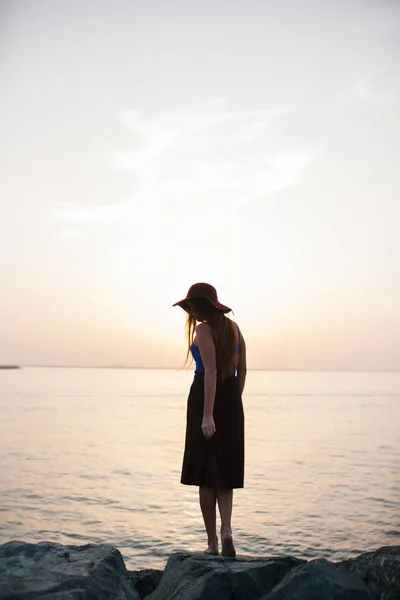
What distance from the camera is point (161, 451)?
83.5 ft

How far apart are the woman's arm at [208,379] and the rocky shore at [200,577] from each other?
3.70 feet

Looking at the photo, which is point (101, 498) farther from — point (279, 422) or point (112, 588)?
point (279, 422)

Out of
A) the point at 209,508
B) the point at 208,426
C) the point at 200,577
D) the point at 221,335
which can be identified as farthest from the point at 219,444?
the point at 200,577

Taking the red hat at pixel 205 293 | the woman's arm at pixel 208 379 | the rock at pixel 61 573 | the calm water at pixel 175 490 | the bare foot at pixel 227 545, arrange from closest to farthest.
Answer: the rock at pixel 61 573 < the bare foot at pixel 227 545 < the woman's arm at pixel 208 379 < the red hat at pixel 205 293 < the calm water at pixel 175 490

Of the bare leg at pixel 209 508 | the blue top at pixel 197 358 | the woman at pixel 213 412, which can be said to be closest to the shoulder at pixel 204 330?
the woman at pixel 213 412

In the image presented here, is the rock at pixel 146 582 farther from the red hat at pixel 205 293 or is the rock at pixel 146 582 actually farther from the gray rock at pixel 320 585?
the red hat at pixel 205 293

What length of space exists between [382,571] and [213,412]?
1.97 meters

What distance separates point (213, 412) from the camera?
6102mm

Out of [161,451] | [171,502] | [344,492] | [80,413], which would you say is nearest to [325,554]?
[171,502]

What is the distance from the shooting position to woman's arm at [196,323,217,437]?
19.6ft

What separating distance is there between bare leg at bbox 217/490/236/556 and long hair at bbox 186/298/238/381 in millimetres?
1088

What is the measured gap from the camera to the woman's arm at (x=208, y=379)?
598cm

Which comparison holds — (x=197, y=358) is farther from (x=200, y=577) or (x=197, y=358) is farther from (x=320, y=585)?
(x=320, y=585)

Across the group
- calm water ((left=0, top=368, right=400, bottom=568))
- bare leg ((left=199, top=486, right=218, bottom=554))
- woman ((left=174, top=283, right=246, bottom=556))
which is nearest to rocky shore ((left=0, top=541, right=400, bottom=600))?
bare leg ((left=199, top=486, right=218, bottom=554))
